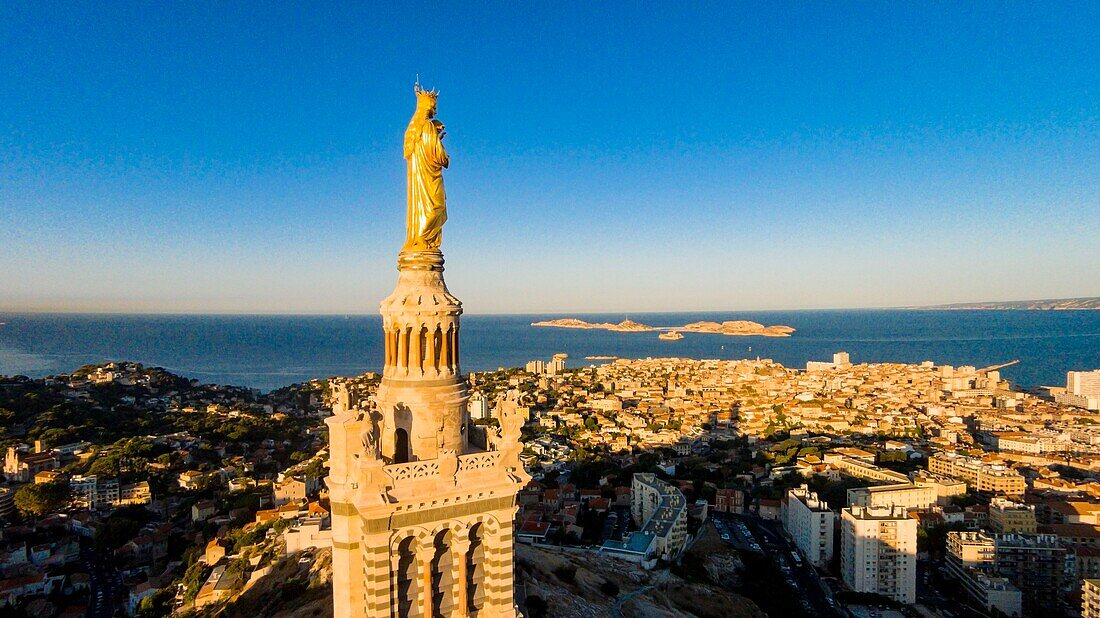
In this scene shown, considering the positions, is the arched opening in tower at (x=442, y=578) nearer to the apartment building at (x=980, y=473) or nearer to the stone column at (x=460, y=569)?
the stone column at (x=460, y=569)

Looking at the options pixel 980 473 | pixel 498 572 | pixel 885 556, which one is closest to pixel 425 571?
pixel 498 572

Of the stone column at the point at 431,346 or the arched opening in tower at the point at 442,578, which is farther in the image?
the arched opening in tower at the point at 442,578

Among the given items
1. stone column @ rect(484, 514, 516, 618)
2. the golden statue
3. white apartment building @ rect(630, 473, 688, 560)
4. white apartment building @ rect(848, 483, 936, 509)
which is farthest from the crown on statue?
white apartment building @ rect(848, 483, 936, 509)

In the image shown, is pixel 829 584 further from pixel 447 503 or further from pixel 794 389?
pixel 794 389

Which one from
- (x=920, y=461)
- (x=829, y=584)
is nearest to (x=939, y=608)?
(x=829, y=584)

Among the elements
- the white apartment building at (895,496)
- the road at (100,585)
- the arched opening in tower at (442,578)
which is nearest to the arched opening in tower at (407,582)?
the arched opening in tower at (442,578)

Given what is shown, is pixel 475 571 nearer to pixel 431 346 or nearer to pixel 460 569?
pixel 460 569
